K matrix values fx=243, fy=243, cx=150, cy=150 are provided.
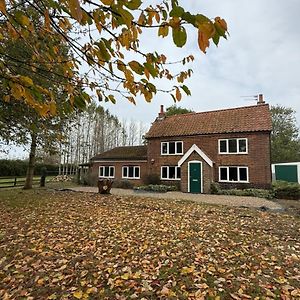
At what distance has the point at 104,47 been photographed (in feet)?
7.32

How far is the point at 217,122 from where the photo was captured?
77.4 feet

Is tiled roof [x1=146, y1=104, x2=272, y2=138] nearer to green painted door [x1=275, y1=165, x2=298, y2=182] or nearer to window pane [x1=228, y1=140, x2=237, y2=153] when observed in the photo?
window pane [x1=228, y1=140, x2=237, y2=153]

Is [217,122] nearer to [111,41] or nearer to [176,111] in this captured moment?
[176,111]

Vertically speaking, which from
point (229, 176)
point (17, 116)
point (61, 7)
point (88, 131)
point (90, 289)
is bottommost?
point (90, 289)

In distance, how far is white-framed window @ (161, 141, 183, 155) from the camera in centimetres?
2403

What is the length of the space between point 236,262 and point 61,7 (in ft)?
18.2

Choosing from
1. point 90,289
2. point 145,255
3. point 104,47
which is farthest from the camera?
point 145,255

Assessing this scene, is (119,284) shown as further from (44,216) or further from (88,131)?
(88,131)

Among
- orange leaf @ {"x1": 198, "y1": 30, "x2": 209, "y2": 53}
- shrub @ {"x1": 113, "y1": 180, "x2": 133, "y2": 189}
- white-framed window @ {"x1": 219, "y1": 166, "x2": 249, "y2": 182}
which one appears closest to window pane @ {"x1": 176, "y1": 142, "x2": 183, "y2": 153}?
white-framed window @ {"x1": 219, "y1": 166, "x2": 249, "y2": 182}

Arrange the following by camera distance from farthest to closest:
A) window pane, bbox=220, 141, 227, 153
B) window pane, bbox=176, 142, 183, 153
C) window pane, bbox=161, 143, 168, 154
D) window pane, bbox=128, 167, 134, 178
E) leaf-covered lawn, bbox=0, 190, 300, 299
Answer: window pane, bbox=128, 167, 134, 178, window pane, bbox=161, 143, 168, 154, window pane, bbox=176, 142, 183, 153, window pane, bbox=220, 141, 227, 153, leaf-covered lawn, bbox=0, 190, 300, 299

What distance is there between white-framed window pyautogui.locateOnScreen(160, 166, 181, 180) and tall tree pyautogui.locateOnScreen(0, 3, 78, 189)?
1130 centimetres

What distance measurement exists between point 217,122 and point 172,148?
16.6 ft

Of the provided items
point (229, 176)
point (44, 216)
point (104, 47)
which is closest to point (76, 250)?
point (44, 216)

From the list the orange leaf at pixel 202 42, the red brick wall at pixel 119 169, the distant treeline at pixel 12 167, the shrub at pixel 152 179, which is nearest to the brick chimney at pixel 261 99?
the shrub at pixel 152 179
